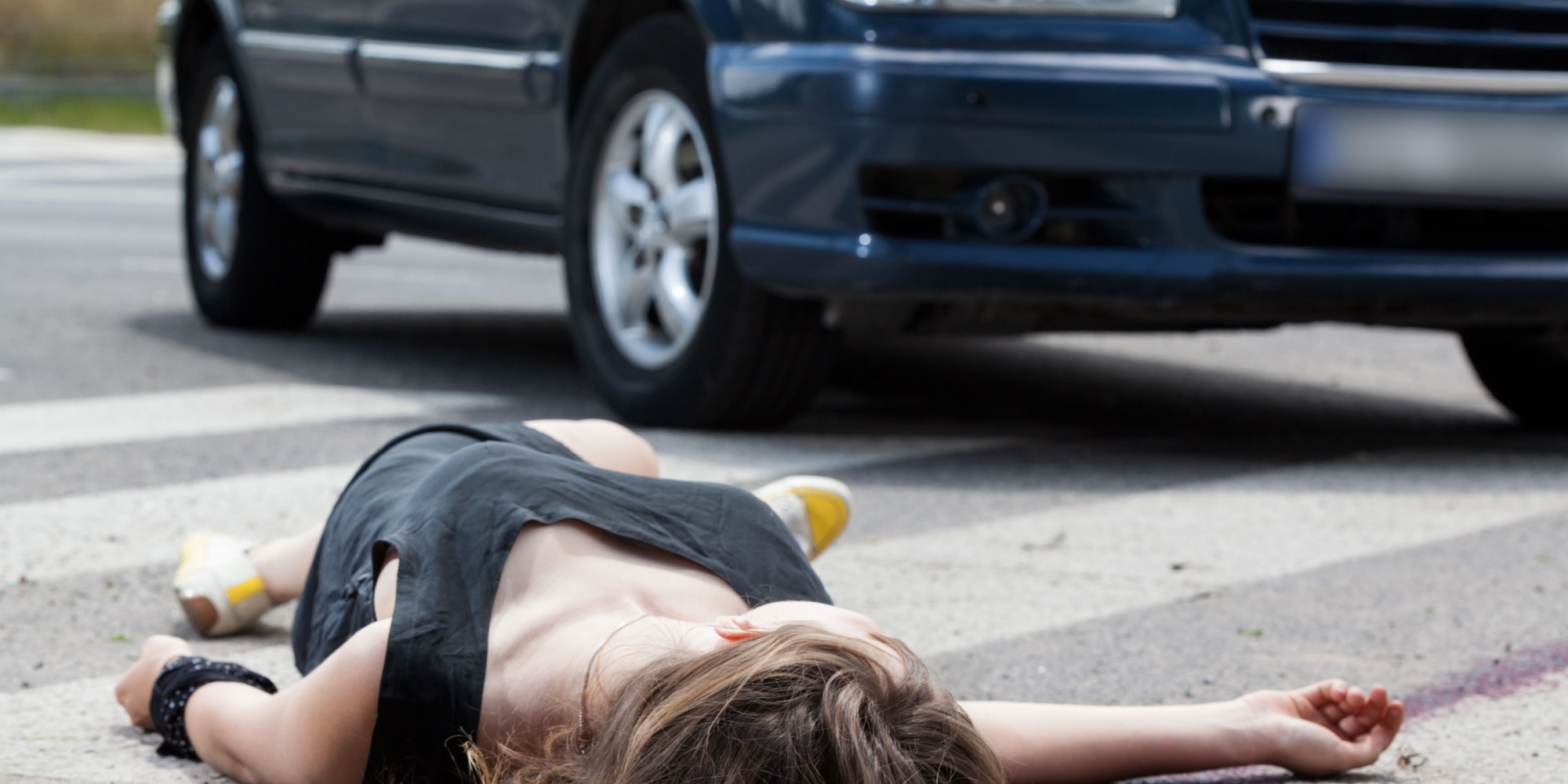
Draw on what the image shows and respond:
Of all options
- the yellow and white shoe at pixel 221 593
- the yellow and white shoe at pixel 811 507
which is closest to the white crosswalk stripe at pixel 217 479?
the yellow and white shoe at pixel 221 593

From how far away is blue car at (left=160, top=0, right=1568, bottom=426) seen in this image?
402 centimetres

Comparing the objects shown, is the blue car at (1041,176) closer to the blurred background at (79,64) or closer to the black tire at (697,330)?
the black tire at (697,330)

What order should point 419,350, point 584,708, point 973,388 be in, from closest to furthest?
point 584,708
point 973,388
point 419,350

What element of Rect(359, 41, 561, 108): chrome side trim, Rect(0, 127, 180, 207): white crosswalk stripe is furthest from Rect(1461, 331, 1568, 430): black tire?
Rect(0, 127, 180, 207): white crosswalk stripe

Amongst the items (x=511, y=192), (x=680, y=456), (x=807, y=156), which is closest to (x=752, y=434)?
(x=680, y=456)

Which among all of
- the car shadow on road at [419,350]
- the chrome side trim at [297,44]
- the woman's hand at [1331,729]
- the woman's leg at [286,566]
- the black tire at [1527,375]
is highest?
the chrome side trim at [297,44]

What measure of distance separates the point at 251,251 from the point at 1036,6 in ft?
10.4

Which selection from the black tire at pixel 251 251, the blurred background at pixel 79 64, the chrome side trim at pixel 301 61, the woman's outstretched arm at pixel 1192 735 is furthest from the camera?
the blurred background at pixel 79 64

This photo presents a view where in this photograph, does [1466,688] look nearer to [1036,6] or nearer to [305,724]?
[305,724]

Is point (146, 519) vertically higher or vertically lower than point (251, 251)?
higher

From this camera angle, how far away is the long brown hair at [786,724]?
1.76 m

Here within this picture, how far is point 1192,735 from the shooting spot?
232 centimetres

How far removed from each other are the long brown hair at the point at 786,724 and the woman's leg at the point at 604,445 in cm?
93

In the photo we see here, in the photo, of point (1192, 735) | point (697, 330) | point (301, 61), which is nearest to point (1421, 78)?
point (697, 330)
